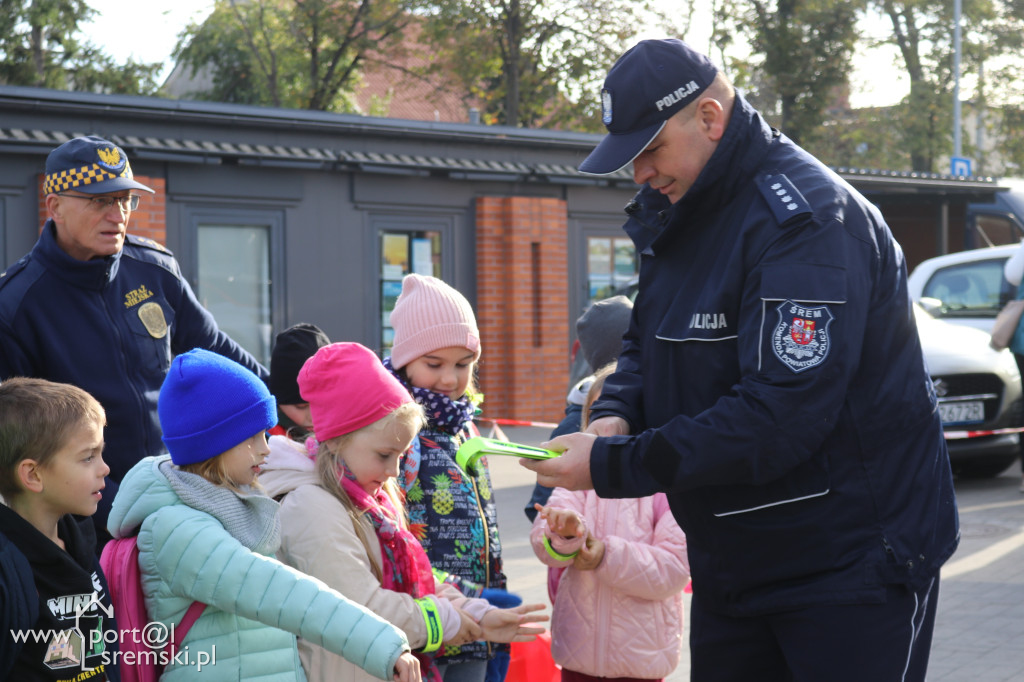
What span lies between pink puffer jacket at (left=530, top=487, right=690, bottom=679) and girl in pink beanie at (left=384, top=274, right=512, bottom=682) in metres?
0.19

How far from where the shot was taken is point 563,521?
337 centimetres

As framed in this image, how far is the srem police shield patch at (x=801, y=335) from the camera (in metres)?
2.45

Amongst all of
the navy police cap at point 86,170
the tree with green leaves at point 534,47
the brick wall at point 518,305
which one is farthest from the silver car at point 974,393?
the tree with green leaves at point 534,47

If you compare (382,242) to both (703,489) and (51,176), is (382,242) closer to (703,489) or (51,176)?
(51,176)

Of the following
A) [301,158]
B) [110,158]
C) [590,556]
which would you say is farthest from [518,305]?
[590,556]

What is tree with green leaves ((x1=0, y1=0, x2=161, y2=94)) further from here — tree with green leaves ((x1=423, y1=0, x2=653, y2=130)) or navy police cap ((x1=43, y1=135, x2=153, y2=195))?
navy police cap ((x1=43, y1=135, x2=153, y2=195))

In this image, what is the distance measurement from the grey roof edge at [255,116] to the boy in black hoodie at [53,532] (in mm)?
8858

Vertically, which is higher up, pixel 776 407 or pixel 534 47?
pixel 534 47

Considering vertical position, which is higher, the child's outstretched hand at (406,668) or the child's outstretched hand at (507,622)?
the child's outstretched hand at (406,668)

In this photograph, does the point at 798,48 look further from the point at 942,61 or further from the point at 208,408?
the point at 208,408

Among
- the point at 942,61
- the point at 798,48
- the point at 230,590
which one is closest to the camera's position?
the point at 230,590

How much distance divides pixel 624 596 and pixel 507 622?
0.70 metres

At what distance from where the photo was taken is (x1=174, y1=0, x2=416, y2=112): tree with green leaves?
2583cm

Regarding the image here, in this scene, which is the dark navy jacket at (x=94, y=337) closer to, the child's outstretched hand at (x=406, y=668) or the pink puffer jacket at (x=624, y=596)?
the pink puffer jacket at (x=624, y=596)
